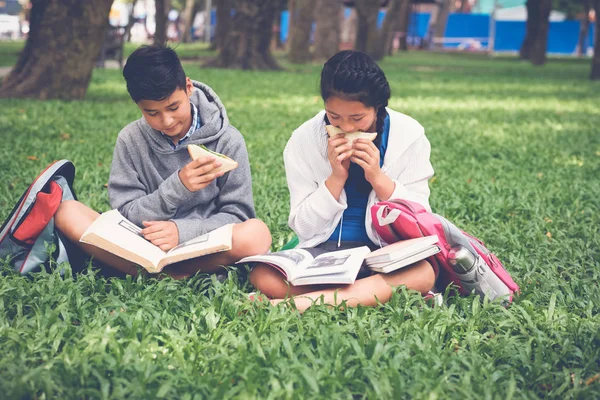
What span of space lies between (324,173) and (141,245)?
83 centimetres

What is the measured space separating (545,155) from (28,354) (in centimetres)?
527

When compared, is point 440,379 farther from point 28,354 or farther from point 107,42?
point 107,42

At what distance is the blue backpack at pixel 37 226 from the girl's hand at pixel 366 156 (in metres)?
1.20

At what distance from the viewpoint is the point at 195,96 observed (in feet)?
11.2

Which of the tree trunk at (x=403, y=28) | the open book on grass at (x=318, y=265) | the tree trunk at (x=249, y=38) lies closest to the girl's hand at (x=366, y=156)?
the open book on grass at (x=318, y=265)

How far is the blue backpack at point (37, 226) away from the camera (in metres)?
3.05

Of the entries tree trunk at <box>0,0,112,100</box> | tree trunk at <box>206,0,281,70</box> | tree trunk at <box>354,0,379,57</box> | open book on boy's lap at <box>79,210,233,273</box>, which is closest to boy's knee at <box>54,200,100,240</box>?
open book on boy's lap at <box>79,210,233,273</box>

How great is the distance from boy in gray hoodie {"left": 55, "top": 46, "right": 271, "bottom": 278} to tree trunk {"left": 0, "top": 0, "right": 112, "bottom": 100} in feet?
18.0

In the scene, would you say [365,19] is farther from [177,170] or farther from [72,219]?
[72,219]

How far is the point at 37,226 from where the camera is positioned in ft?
10.1

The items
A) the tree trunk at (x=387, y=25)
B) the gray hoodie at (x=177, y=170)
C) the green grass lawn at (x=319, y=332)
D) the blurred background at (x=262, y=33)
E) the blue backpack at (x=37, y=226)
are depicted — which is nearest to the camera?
the green grass lawn at (x=319, y=332)

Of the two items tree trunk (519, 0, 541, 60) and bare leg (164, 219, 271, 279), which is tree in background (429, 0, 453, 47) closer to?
tree trunk (519, 0, 541, 60)

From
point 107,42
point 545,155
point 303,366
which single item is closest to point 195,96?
point 303,366

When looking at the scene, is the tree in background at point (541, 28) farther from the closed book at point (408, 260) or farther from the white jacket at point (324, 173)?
the closed book at point (408, 260)
